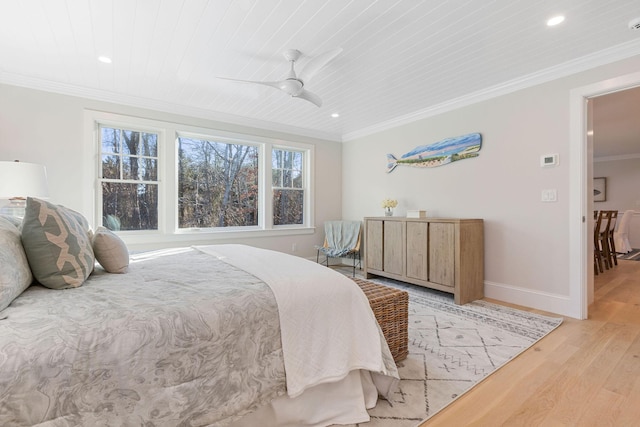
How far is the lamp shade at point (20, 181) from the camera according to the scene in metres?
2.44

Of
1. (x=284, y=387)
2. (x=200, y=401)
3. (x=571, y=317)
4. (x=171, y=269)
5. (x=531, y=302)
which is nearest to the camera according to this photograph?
(x=200, y=401)

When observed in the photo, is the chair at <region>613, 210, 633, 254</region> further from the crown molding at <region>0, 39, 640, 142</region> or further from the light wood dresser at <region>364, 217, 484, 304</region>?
the crown molding at <region>0, 39, 640, 142</region>

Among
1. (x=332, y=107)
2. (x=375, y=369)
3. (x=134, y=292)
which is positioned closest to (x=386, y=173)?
(x=332, y=107)

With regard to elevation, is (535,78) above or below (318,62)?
above

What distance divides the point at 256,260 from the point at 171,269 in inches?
19.6

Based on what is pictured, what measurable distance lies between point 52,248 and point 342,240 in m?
3.81

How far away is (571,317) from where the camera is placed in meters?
2.76

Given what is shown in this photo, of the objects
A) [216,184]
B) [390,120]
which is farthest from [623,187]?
[216,184]

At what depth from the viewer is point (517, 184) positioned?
10.4 ft

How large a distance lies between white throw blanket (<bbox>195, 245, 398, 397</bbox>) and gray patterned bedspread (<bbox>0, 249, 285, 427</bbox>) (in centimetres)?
6

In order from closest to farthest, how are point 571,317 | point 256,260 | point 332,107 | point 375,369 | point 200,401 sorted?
point 200,401
point 375,369
point 256,260
point 571,317
point 332,107

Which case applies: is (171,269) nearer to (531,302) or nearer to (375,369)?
(375,369)

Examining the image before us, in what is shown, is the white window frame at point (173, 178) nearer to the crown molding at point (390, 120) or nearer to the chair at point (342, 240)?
the crown molding at point (390, 120)

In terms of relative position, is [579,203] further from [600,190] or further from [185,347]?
[600,190]
